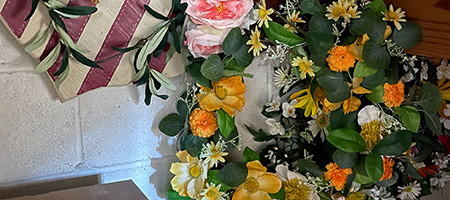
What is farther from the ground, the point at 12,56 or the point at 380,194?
the point at 12,56

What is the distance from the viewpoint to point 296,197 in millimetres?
1190

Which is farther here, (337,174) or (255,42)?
(337,174)

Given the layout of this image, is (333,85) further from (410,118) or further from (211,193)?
(211,193)

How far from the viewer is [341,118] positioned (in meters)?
1.12

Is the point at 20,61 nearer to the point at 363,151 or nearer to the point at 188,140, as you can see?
the point at 188,140

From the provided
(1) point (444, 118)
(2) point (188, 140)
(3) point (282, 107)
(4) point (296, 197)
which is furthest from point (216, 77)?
(1) point (444, 118)

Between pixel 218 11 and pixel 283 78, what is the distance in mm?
312

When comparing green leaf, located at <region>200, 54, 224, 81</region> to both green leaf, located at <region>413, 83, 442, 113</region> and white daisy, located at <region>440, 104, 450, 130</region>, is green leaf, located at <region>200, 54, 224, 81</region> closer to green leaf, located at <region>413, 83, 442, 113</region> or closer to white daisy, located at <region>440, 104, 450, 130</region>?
green leaf, located at <region>413, 83, 442, 113</region>

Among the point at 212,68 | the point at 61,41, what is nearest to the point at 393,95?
the point at 212,68

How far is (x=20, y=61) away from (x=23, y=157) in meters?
0.22

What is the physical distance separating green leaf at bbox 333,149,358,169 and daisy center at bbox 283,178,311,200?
0.42ft

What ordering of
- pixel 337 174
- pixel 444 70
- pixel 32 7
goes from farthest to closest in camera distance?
pixel 444 70 → pixel 337 174 → pixel 32 7

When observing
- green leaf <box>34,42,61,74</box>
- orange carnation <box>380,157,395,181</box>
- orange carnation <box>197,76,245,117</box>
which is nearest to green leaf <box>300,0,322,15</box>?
orange carnation <box>197,76,245,117</box>

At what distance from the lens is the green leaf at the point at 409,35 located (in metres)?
1.04
